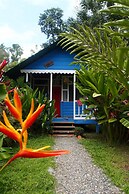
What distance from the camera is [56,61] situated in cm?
1274

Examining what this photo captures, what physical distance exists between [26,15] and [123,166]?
11804mm

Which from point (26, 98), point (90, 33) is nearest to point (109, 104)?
point (26, 98)

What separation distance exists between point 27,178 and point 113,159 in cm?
275

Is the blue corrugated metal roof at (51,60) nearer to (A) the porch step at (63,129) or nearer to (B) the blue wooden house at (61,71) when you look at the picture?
(B) the blue wooden house at (61,71)

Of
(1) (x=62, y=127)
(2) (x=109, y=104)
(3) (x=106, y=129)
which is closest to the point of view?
(2) (x=109, y=104)

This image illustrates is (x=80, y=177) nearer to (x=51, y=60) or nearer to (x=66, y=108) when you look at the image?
(x=66, y=108)

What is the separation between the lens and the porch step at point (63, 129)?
36.3 feet

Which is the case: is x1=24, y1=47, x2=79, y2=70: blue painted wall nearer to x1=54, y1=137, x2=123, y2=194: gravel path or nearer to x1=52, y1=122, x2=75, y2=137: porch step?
x1=52, y1=122, x2=75, y2=137: porch step

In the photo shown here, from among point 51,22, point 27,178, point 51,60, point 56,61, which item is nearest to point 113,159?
point 27,178

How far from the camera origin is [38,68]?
12.6 meters

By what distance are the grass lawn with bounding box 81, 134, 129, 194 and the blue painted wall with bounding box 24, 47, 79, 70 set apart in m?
4.42

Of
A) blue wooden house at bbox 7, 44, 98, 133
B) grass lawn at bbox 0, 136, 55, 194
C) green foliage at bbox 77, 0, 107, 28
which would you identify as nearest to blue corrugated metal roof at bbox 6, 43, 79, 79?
blue wooden house at bbox 7, 44, 98, 133

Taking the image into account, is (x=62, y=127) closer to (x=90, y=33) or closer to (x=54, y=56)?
(x=54, y=56)

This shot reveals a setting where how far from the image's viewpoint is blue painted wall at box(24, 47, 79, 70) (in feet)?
41.3
